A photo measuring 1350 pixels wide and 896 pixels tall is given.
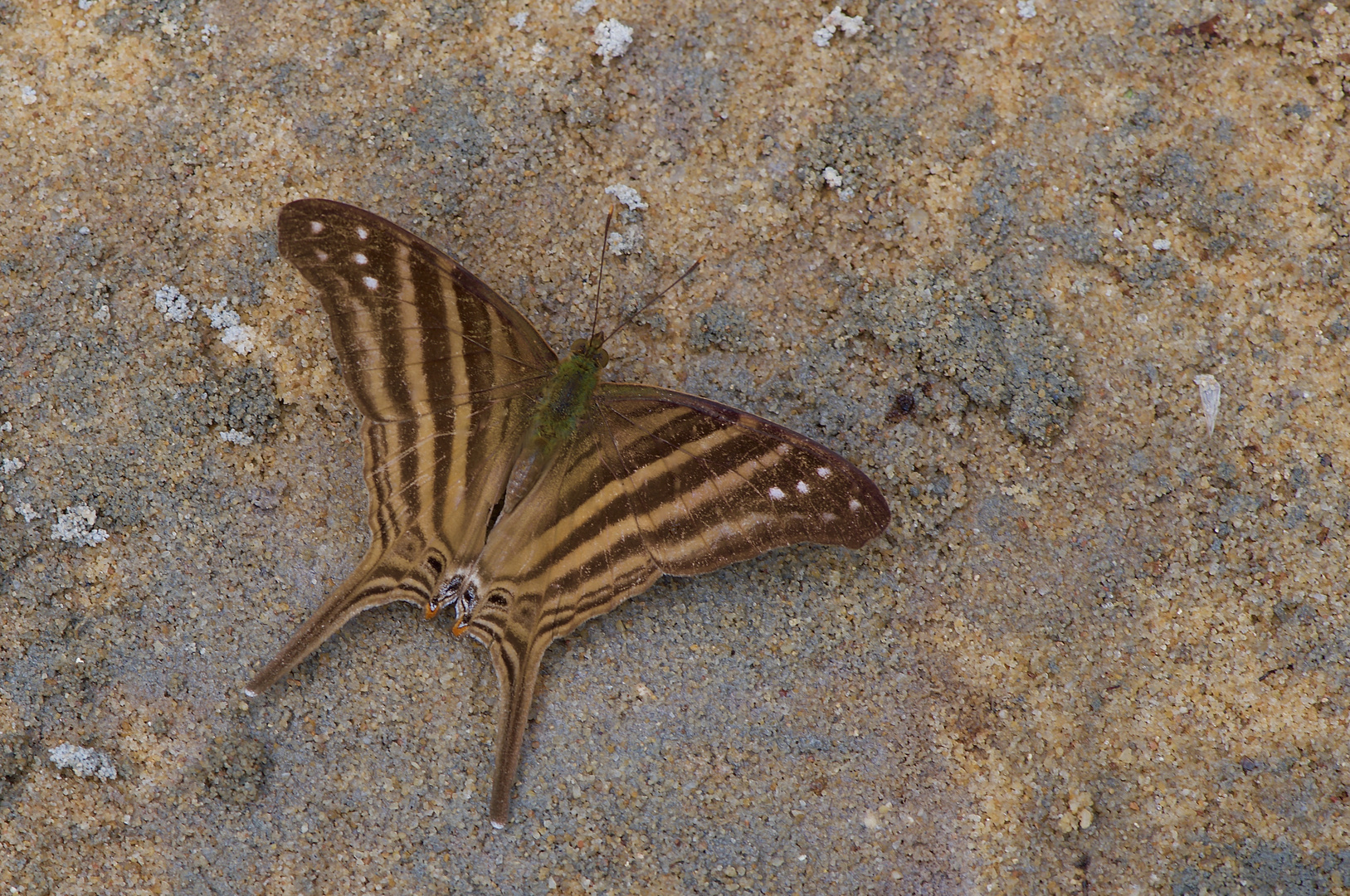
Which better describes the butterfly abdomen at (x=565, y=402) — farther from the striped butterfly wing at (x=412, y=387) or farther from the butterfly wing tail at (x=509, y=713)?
the butterfly wing tail at (x=509, y=713)

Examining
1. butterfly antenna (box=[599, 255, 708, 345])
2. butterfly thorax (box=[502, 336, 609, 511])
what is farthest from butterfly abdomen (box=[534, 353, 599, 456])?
butterfly antenna (box=[599, 255, 708, 345])

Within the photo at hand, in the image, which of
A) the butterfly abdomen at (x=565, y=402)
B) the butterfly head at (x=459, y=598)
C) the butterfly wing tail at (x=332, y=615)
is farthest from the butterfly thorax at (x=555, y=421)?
the butterfly wing tail at (x=332, y=615)

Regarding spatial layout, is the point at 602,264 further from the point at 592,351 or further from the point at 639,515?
the point at 639,515

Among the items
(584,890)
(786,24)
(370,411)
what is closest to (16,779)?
(370,411)

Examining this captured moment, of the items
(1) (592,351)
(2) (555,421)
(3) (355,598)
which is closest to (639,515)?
(2) (555,421)

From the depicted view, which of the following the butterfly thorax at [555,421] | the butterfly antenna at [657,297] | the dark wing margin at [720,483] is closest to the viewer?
the dark wing margin at [720,483]

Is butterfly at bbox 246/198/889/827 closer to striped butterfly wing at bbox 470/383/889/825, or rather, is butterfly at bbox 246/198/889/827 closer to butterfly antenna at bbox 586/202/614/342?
striped butterfly wing at bbox 470/383/889/825

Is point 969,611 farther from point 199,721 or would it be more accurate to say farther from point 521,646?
point 199,721
